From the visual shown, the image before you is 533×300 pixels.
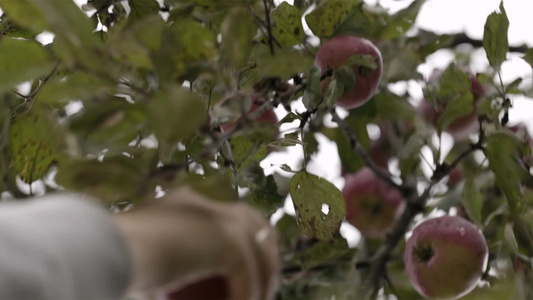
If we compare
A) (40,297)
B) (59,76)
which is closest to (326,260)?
(59,76)

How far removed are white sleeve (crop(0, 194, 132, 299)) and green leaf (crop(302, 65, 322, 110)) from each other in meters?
0.32

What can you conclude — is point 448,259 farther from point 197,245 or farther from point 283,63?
point 197,245

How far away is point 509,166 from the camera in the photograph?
0.65m

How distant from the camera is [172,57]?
1.25 feet

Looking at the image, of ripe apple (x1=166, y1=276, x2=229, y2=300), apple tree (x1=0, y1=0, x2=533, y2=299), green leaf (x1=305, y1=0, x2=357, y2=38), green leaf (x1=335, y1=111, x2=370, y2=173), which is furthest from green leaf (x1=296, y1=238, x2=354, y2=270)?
ripe apple (x1=166, y1=276, x2=229, y2=300)

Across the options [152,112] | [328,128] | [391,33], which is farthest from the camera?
[328,128]

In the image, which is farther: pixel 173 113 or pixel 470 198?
pixel 470 198

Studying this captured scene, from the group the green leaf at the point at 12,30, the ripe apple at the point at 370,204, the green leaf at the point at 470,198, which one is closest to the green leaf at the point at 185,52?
the green leaf at the point at 12,30

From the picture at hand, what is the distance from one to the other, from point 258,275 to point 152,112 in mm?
107

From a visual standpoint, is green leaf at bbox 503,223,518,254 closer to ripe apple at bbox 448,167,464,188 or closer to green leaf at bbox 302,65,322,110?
green leaf at bbox 302,65,322,110

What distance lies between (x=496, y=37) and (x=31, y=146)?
0.45m

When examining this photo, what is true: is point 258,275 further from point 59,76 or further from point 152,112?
point 59,76

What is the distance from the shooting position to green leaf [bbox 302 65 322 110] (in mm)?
575

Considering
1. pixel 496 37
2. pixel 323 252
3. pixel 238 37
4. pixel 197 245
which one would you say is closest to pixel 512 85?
pixel 496 37
